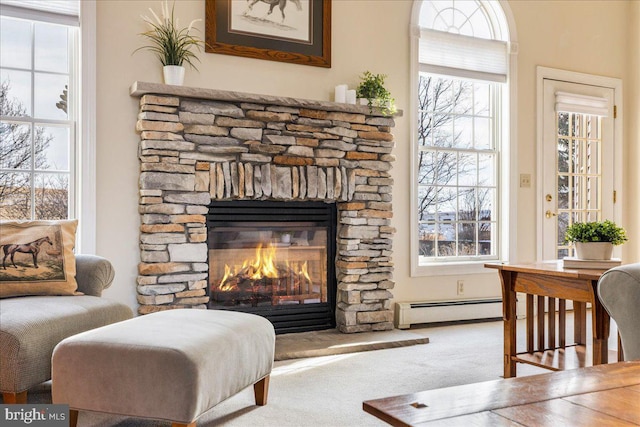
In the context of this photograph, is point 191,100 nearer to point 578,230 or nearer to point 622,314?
point 578,230

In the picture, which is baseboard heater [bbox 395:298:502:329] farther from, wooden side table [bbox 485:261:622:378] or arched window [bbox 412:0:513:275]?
wooden side table [bbox 485:261:622:378]

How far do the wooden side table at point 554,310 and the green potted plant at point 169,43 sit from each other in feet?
7.06

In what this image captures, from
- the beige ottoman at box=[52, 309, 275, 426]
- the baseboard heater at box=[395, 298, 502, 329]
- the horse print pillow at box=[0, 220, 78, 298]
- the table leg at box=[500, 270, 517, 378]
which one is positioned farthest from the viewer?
the baseboard heater at box=[395, 298, 502, 329]

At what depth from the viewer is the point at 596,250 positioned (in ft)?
9.24

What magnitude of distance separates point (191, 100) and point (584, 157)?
12.0ft

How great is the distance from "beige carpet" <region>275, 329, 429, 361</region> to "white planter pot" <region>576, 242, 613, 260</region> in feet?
4.79

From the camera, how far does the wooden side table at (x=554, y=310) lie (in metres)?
2.58

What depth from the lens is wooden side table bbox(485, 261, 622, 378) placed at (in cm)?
258

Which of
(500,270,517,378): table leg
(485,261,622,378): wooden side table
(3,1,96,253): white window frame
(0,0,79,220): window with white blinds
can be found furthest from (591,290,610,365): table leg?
(0,0,79,220): window with white blinds

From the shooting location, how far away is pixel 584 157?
5.58 m

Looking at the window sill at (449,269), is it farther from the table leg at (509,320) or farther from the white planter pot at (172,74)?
the white planter pot at (172,74)

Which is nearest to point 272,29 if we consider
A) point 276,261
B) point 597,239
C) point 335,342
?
point 276,261

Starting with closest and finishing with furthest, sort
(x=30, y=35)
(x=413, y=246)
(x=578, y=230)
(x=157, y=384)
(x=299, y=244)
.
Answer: (x=157, y=384), (x=578, y=230), (x=30, y=35), (x=299, y=244), (x=413, y=246)

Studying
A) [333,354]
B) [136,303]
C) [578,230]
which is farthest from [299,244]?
[578,230]
